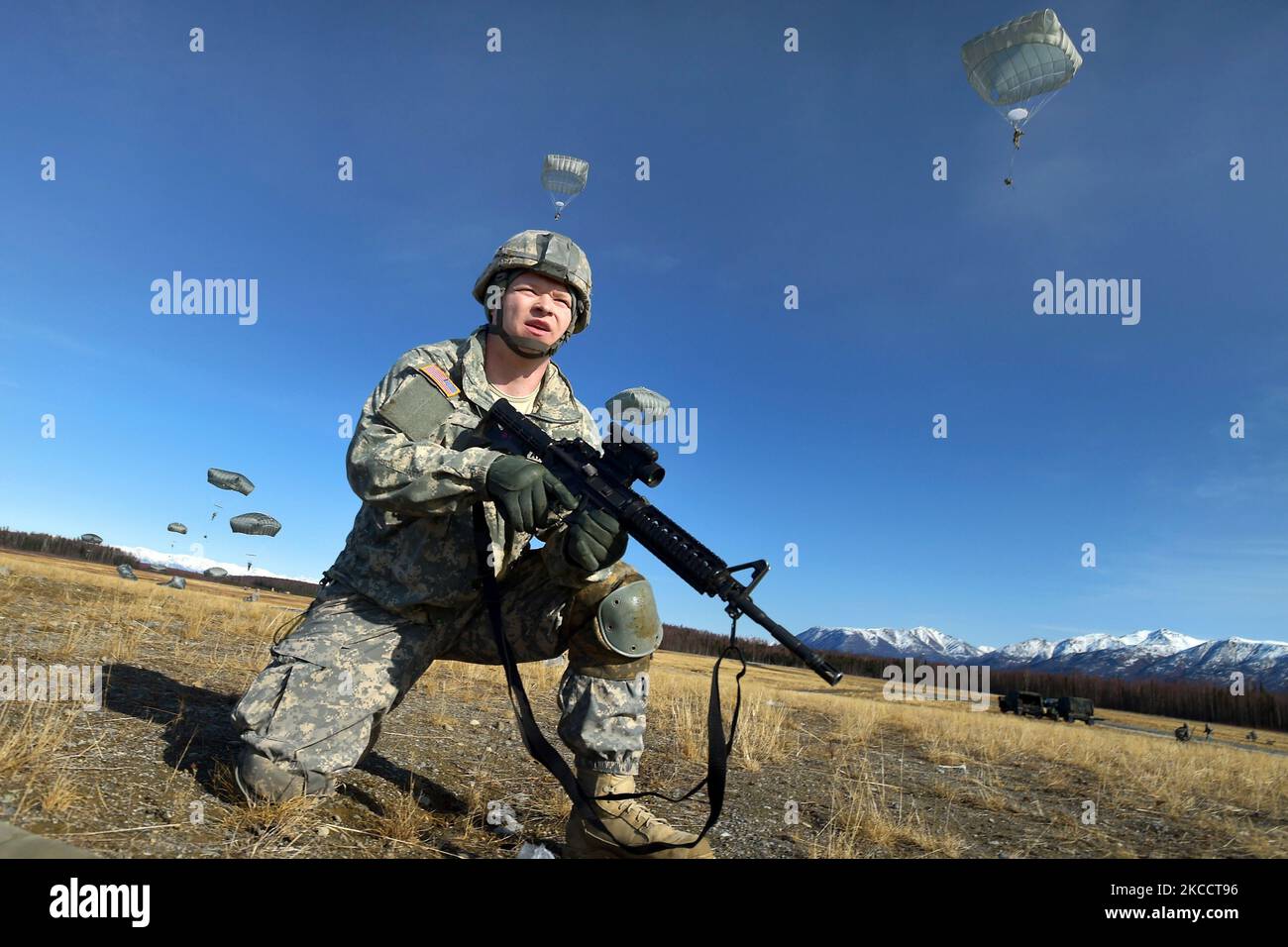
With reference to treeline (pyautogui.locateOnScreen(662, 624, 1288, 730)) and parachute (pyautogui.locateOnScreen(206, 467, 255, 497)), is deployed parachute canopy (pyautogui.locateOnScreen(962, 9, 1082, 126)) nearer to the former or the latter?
parachute (pyautogui.locateOnScreen(206, 467, 255, 497))

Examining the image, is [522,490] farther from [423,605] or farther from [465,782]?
[465,782]

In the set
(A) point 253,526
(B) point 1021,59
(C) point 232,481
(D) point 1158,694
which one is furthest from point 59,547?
(D) point 1158,694

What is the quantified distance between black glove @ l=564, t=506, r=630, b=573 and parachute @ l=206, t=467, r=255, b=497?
5340 centimetres

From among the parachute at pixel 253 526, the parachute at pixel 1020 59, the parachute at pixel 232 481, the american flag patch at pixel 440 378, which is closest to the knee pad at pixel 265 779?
the american flag patch at pixel 440 378

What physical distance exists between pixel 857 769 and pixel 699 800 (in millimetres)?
2710

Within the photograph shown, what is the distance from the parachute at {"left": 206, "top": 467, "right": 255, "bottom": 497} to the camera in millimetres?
48156

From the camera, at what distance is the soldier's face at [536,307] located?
4.24m

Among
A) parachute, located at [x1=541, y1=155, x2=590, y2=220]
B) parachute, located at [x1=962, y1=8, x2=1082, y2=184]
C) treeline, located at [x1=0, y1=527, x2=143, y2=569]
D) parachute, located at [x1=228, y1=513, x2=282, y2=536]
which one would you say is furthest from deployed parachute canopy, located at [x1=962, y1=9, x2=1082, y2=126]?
treeline, located at [x1=0, y1=527, x2=143, y2=569]

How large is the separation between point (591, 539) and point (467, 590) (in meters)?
0.96

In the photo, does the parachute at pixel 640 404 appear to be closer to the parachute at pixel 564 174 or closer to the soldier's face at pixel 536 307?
the parachute at pixel 564 174

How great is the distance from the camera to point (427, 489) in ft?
10.9

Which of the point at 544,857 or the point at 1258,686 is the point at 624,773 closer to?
the point at 544,857
